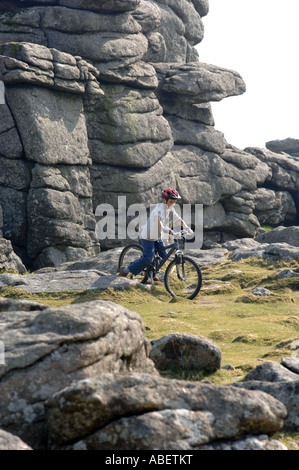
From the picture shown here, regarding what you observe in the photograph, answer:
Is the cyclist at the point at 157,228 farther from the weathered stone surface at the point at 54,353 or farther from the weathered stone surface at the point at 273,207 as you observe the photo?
the weathered stone surface at the point at 273,207

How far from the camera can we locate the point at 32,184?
38.8m

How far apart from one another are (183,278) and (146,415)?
16543 mm

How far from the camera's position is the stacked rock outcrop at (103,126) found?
1531 inches

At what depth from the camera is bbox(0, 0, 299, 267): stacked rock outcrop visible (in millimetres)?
38875

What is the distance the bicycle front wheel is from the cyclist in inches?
29.0

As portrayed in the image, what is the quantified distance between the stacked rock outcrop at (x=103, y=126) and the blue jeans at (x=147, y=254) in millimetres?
15854

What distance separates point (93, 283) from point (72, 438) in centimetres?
1650

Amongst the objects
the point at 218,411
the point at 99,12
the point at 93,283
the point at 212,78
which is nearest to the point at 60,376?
the point at 218,411

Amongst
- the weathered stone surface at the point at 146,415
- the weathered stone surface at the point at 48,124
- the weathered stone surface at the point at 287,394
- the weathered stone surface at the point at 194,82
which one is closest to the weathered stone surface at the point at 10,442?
the weathered stone surface at the point at 146,415

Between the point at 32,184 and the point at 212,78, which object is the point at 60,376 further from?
the point at 212,78

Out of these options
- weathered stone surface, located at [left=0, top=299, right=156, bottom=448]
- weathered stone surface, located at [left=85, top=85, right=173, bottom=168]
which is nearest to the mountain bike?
weathered stone surface, located at [left=0, top=299, right=156, bottom=448]

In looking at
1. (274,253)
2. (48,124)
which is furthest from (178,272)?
(48,124)

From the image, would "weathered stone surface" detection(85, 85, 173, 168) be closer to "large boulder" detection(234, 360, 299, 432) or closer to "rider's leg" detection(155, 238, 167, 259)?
"rider's leg" detection(155, 238, 167, 259)
